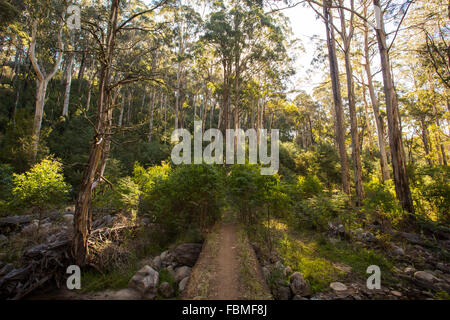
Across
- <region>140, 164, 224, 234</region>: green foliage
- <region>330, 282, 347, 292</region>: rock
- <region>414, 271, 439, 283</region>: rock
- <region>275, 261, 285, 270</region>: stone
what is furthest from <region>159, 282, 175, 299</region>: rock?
<region>414, 271, 439, 283</region>: rock

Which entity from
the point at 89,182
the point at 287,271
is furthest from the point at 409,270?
the point at 89,182

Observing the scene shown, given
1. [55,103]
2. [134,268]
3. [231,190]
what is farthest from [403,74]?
[55,103]

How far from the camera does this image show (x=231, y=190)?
6043mm

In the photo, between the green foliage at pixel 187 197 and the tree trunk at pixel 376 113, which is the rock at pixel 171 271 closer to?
the green foliage at pixel 187 197

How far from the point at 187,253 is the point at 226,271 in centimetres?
139

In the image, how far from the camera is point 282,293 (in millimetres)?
3291

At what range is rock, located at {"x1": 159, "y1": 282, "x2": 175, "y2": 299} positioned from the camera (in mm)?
3414

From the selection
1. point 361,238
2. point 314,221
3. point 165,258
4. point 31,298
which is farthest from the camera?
point 314,221

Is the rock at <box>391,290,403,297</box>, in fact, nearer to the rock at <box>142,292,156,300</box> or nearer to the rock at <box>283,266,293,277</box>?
the rock at <box>283,266,293,277</box>

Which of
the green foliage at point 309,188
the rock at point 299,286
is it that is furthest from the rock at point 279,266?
the green foliage at point 309,188

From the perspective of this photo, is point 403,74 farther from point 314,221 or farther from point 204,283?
point 204,283

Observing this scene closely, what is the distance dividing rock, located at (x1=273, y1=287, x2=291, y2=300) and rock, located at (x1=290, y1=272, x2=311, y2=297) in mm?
88

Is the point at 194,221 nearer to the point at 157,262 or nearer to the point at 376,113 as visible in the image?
the point at 157,262

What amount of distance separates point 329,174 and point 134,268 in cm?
1462
